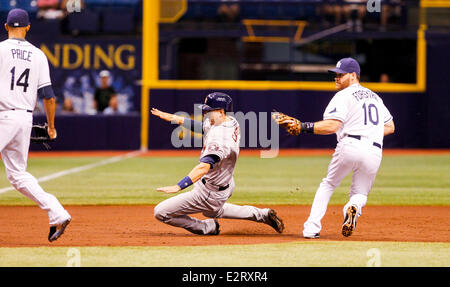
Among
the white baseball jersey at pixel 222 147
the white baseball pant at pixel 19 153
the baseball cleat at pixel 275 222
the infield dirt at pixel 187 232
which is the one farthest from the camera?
the baseball cleat at pixel 275 222

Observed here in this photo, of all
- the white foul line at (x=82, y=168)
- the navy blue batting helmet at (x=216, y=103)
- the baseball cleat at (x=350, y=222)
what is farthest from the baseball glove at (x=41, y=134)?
the white foul line at (x=82, y=168)

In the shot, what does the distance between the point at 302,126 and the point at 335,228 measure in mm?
1915

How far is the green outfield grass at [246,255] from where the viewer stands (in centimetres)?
639

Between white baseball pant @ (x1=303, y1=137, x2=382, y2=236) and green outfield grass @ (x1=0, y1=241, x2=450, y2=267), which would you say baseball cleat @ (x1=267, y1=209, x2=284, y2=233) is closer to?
white baseball pant @ (x1=303, y1=137, x2=382, y2=236)

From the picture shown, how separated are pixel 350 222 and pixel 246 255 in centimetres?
153

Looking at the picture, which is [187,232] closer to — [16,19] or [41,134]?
[41,134]

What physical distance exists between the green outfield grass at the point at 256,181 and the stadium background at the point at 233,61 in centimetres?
246

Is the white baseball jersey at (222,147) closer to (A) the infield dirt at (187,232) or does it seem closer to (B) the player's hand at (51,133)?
(A) the infield dirt at (187,232)

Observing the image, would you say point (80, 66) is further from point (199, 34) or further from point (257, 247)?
point (257, 247)

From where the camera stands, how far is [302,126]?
7715 mm

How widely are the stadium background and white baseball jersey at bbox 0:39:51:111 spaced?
14826mm

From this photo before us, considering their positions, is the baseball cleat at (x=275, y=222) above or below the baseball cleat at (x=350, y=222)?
below

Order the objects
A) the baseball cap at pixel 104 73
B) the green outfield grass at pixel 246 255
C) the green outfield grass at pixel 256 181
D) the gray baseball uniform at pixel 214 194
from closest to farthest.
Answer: the green outfield grass at pixel 246 255 → the gray baseball uniform at pixel 214 194 → the green outfield grass at pixel 256 181 → the baseball cap at pixel 104 73
